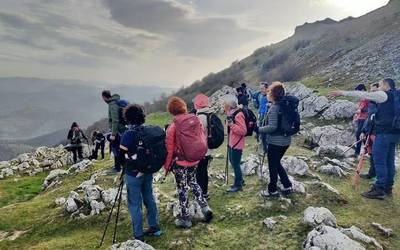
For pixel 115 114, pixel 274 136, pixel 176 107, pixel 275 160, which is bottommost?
pixel 275 160

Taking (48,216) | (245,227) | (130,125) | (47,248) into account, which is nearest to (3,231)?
(48,216)

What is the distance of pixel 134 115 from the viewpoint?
7.53 meters

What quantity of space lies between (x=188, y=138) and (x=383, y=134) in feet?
16.6

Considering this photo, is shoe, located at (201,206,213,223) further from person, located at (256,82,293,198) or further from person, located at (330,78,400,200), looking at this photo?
person, located at (330,78,400,200)

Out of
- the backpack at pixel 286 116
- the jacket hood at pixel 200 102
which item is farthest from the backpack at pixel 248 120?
the jacket hood at pixel 200 102

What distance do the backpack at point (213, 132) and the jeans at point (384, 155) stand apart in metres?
4.00

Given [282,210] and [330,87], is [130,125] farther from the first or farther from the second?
[330,87]

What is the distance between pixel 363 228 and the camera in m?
8.12

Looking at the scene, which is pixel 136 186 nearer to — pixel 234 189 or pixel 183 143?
pixel 183 143

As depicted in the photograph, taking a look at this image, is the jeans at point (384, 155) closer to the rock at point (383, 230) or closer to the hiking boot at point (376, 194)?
the hiking boot at point (376, 194)

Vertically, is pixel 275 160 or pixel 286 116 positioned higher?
pixel 286 116

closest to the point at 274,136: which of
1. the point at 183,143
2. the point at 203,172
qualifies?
the point at 203,172

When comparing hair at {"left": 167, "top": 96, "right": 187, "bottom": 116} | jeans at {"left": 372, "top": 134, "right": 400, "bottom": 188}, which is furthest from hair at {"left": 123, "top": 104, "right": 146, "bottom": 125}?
jeans at {"left": 372, "top": 134, "right": 400, "bottom": 188}

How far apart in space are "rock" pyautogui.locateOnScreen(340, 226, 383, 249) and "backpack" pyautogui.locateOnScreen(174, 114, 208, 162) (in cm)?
336
